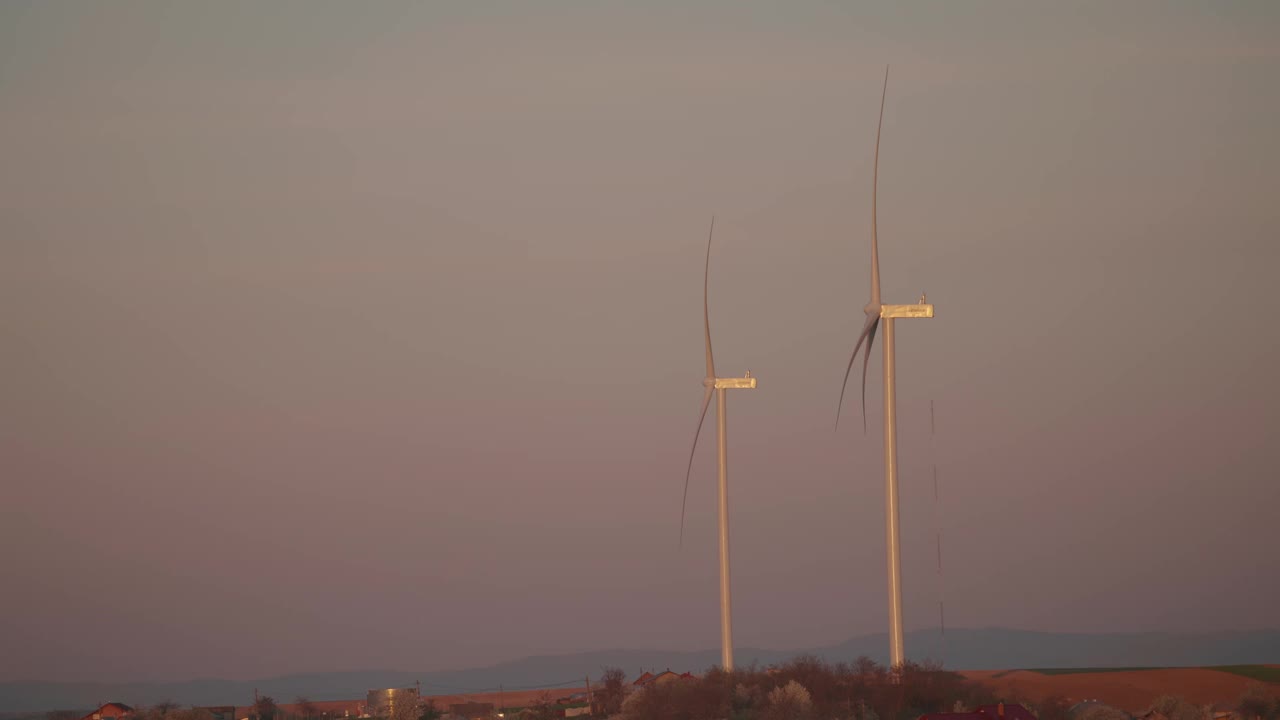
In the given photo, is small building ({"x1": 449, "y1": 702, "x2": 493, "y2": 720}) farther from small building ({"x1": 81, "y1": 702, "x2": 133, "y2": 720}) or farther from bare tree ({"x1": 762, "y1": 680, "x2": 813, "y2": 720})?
bare tree ({"x1": 762, "y1": 680, "x2": 813, "y2": 720})

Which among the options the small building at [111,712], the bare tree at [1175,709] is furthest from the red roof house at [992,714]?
the small building at [111,712]

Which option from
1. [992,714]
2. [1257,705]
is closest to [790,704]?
[992,714]

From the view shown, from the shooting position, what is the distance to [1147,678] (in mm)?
103250

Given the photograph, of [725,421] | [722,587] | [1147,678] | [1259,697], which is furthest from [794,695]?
[1147,678]

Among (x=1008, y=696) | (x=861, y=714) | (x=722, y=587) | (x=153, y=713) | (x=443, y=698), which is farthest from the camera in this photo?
(x=443, y=698)

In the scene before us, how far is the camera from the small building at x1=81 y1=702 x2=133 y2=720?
334 ft

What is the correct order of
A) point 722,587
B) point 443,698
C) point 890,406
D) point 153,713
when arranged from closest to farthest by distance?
point 890,406 → point 722,587 → point 153,713 → point 443,698

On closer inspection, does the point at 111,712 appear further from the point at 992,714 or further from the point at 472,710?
the point at 992,714

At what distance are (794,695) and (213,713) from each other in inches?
1934

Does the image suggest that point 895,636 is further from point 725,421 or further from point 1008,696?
point 725,421

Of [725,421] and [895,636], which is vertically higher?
[725,421]

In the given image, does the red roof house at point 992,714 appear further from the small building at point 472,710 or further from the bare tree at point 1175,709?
the small building at point 472,710

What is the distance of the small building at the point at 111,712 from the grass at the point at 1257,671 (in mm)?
70896

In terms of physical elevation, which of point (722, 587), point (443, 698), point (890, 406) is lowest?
point (443, 698)
